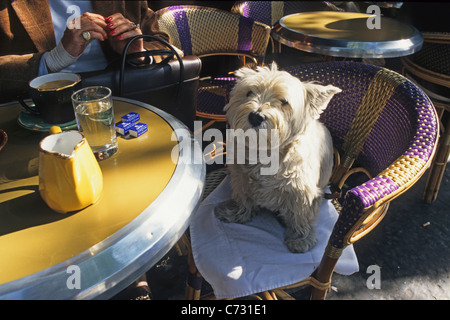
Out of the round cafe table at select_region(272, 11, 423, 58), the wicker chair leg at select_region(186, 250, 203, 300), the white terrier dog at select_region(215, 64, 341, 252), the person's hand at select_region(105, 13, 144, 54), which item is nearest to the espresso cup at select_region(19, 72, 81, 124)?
the person's hand at select_region(105, 13, 144, 54)

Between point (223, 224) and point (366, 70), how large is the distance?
100 centimetres

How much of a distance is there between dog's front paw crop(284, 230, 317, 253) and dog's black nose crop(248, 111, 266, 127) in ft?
1.69

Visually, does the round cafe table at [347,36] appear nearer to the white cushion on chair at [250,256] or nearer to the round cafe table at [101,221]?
the white cushion on chair at [250,256]

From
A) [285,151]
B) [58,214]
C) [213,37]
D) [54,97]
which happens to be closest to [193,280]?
[285,151]

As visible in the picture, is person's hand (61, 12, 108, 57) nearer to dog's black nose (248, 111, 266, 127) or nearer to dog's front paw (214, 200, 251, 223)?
dog's black nose (248, 111, 266, 127)

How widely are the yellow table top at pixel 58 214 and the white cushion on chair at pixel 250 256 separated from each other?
0.47m

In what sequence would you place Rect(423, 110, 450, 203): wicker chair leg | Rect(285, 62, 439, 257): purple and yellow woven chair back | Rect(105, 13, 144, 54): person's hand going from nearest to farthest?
1. Rect(285, 62, 439, 257): purple and yellow woven chair back
2. Rect(105, 13, 144, 54): person's hand
3. Rect(423, 110, 450, 203): wicker chair leg

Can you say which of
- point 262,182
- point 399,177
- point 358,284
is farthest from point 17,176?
point 358,284

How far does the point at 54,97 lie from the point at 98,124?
22cm

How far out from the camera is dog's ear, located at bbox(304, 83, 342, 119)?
140 centimetres

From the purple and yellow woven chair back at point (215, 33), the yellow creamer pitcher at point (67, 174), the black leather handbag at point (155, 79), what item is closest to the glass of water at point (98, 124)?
the yellow creamer pitcher at point (67, 174)

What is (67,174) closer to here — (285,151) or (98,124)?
(98,124)

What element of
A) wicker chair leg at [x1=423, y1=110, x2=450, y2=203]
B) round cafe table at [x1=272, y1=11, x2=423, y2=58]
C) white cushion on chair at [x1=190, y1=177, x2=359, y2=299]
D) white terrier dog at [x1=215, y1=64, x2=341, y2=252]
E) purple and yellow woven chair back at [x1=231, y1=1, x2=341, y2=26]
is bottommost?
wicker chair leg at [x1=423, y1=110, x2=450, y2=203]

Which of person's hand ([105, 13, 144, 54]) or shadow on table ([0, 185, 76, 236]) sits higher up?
person's hand ([105, 13, 144, 54])
